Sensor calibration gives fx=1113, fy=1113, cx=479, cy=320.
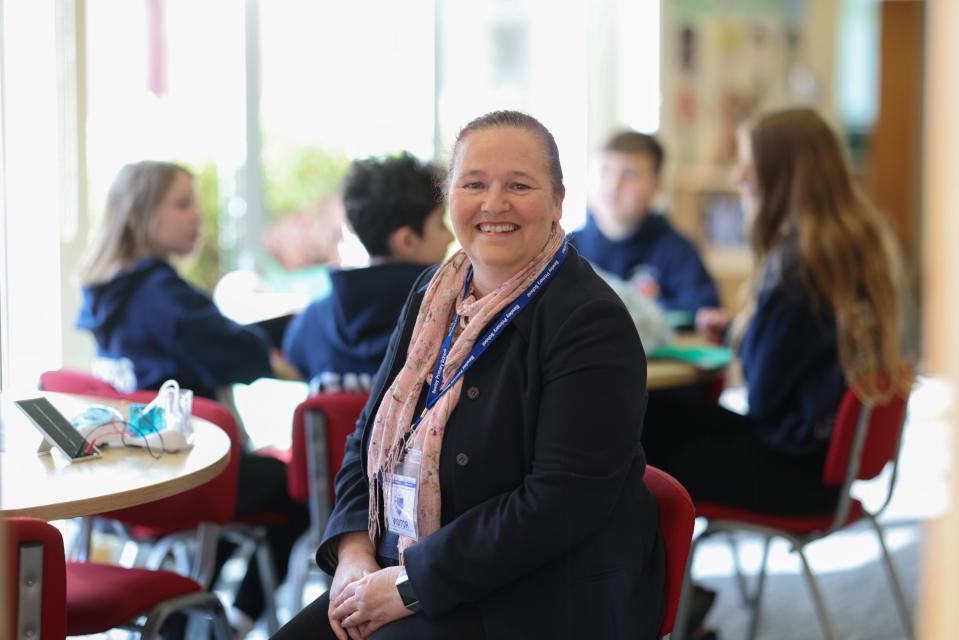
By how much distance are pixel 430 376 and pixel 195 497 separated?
2.56ft

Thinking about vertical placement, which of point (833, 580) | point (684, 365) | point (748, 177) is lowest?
point (833, 580)

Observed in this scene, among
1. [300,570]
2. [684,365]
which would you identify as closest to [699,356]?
[684,365]

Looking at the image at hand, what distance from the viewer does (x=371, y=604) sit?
5.16 ft

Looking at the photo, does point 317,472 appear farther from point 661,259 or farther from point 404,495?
point 661,259

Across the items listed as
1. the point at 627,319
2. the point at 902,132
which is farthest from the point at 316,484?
the point at 902,132

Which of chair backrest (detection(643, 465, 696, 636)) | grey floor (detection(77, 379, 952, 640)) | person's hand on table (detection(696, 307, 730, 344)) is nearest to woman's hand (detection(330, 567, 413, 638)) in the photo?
chair backrest (detection(643, 465, 696, 636))

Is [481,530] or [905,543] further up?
[481,530]

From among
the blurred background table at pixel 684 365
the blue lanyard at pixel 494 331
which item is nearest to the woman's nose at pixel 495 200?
the blue lanyard at pixel 494 331

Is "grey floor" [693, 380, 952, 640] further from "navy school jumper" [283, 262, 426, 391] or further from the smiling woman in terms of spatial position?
the smiling woman

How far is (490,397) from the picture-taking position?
5.16 feet

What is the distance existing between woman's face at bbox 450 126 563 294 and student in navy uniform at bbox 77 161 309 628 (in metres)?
1.36

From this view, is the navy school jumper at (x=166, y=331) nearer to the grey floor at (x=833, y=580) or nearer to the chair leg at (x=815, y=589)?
the grey floor at (x=833, y=580)

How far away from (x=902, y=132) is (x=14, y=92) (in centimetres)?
885

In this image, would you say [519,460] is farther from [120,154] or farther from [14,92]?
[120,154]
